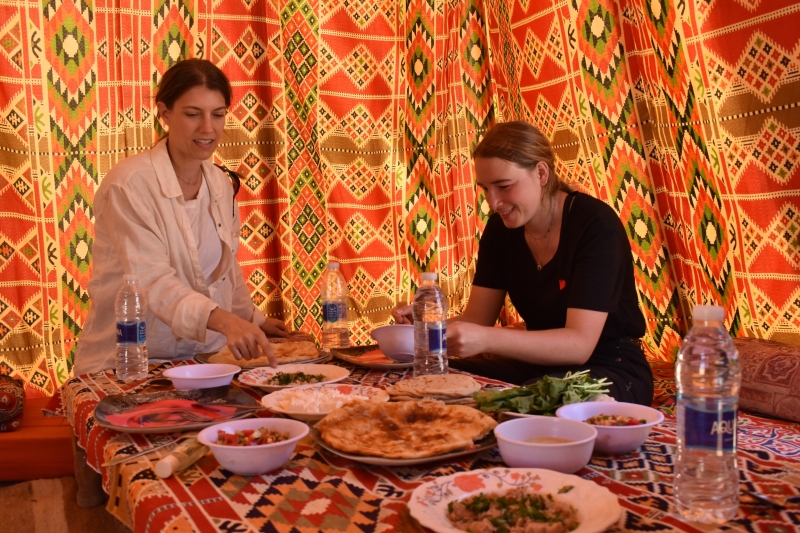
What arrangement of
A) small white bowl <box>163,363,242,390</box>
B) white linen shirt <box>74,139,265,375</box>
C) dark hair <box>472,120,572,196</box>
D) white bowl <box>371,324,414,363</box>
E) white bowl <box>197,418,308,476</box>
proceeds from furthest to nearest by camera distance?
white linen shirt <box>74,139,265,375</box>
dark hair <box>472,120,572,196</box>
white bowl <box>371,324,414,363</box>
small white bowl <box>163,363,242,390</box>
white bowl <box>197,418,308,476</box>

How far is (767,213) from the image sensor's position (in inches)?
128

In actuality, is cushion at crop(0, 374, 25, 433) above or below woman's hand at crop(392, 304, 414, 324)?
below

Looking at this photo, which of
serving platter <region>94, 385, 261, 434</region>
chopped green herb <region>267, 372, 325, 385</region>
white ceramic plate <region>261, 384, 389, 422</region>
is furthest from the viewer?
chopped green herb <region>267, 372, 325, 385</region>

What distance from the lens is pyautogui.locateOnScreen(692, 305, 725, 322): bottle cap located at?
3.94ft

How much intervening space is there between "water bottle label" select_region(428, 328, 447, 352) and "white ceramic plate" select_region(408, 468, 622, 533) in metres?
0.80

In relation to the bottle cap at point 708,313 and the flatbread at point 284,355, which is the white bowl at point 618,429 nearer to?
the bottle cap at point 708,313

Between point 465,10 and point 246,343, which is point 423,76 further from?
point 246,343

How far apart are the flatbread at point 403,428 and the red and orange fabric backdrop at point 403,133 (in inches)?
90.3

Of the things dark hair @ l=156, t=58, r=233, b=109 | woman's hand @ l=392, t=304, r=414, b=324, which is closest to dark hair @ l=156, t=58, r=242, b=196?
dark hair @ l=156, t=58, r=233, b=109

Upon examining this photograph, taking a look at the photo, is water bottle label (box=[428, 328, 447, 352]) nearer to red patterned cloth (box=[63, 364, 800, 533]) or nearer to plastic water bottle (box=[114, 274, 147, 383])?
red patterned cloth (box=[63, 364, 800, 533])

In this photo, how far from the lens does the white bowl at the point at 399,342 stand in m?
2.40

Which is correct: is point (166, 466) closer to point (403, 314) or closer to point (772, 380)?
point (403, 314)

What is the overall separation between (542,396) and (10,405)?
2.65 meters

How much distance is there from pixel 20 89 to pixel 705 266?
3.62 m
